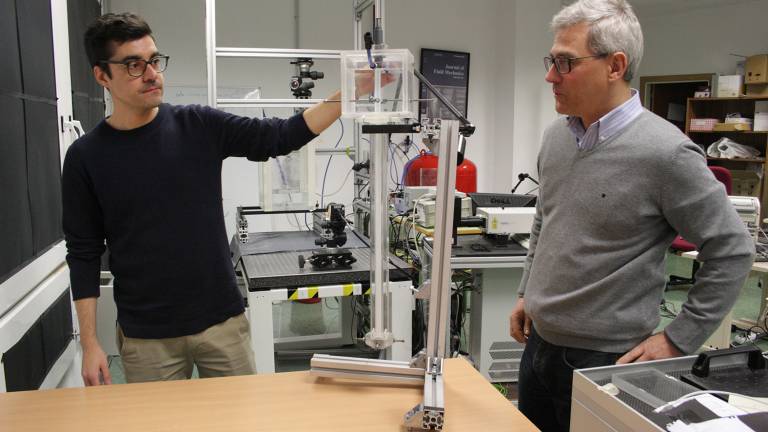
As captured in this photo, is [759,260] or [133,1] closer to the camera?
[759,260]

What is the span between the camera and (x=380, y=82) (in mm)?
1154

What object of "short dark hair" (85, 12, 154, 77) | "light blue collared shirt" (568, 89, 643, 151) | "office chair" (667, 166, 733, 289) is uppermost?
"short dark hair" (85, 12, 154, 77)

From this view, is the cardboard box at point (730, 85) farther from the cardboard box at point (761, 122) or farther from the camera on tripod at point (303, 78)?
the camera on tripod at point (303, 78)

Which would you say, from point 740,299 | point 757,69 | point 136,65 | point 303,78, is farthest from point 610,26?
point 757,69

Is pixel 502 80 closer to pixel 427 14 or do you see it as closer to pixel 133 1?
pixel 427 14

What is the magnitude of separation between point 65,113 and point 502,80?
4343mm

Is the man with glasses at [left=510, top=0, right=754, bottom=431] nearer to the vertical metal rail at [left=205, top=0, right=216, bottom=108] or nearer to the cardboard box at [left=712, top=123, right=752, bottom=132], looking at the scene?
the vertical metal rail at [left=205, top=0, right=216, bottom=108]

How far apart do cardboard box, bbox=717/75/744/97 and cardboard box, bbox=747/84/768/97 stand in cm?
9

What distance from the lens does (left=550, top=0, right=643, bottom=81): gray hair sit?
1.26 meters

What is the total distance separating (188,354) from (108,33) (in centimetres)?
88

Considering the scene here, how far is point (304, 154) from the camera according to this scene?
295 centimetres

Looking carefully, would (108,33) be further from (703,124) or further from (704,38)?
(704,38)

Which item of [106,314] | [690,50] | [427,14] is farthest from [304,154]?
[690,50]

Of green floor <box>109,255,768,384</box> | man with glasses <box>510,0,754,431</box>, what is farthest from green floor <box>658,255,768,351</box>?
man with glasses <box>510,0,754,431</box>
